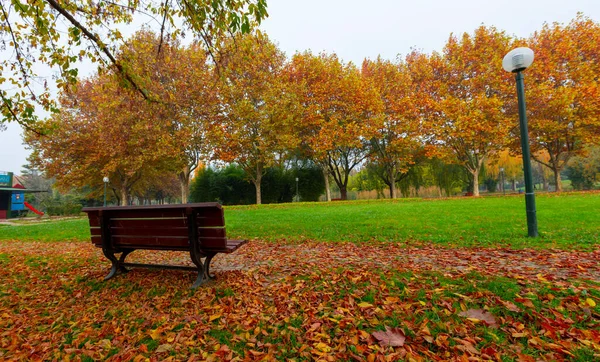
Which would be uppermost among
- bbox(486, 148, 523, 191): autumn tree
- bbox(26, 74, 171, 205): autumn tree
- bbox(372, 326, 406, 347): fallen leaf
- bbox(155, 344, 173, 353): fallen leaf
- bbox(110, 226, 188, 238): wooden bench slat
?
bbox(26, 74, 171, 205): autumn tree

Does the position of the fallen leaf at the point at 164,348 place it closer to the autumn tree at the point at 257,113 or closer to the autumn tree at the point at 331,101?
the autumn tree at the point at 257,113

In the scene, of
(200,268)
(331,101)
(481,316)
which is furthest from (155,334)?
(331,101)

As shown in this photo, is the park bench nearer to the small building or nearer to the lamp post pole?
the lamp post pole

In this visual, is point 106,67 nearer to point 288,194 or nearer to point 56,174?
point 56,174

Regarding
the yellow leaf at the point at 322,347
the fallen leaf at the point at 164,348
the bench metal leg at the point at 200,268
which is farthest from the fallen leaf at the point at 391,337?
the bench metal leg at the point at 200,268

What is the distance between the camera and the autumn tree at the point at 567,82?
16594mm

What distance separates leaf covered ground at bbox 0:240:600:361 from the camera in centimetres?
193

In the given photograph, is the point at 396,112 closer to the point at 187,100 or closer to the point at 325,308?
the point at 187,100

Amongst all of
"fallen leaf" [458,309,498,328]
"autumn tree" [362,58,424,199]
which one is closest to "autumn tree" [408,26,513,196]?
"autumn tree" [362,58,424,199]

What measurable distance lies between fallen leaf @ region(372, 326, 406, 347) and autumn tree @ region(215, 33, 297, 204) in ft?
56.9

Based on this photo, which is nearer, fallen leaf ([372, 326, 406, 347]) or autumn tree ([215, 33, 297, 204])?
fallen leaf ([372, 326, 406, 347])

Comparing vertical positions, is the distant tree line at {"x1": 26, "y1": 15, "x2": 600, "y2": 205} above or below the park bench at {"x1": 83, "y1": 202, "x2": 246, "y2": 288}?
above

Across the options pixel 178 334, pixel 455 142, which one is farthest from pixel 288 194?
pixel 178 334

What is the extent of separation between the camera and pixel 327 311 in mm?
2426
